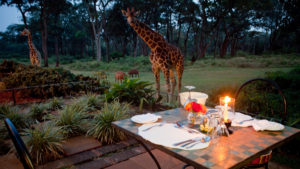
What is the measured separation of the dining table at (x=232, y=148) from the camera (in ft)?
4.26

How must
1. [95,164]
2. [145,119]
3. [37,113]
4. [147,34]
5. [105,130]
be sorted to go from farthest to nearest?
[147,34] → [37,113] → [105,130] → [95,164] → [145,119]

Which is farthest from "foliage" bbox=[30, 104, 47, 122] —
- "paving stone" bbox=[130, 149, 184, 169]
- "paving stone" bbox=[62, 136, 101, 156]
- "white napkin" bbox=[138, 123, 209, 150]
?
"white napkin" bbox=[138, 123, 209, 150]

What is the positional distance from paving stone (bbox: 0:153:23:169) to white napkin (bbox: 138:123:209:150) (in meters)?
1.80

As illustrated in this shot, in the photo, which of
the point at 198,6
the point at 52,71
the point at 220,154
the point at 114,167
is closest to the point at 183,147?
the point at 220,154

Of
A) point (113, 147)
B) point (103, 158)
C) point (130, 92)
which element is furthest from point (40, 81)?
point (103, 158)

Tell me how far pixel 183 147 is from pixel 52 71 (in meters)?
7.25

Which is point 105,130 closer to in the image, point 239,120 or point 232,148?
point 239,120

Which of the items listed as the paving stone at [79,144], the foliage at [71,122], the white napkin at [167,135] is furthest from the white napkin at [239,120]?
the foliage at [71,122]

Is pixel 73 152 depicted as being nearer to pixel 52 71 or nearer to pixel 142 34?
pixel 142 34

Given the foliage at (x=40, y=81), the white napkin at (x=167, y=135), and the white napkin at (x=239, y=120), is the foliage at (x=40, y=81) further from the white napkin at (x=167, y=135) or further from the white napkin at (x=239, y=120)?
the white napkin at (x=239, y=120)

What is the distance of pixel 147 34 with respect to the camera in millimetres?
5031

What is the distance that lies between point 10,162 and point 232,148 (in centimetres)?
272

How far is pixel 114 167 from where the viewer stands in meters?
2.46

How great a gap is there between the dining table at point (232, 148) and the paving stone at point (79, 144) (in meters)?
1.19
